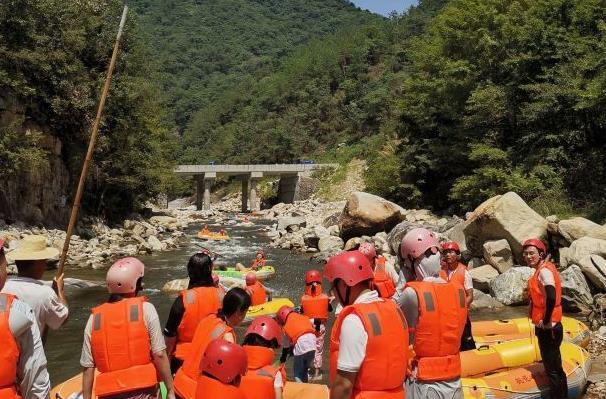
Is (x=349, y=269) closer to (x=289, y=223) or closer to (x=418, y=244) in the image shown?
(x=418, y=244)

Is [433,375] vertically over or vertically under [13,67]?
under

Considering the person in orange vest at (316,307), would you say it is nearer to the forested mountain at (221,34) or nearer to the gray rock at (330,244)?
the gray rock at (330,244)

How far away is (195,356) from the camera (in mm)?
4027

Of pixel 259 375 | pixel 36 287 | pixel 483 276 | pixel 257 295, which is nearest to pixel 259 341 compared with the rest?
pixel 259 375

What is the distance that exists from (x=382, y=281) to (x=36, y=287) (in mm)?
4136

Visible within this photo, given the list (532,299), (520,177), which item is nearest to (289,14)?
(520,177)

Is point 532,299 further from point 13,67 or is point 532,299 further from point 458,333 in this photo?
point 13,67

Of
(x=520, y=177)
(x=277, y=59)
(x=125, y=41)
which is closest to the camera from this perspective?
(x=520, y=177)

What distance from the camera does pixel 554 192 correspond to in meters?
19.6

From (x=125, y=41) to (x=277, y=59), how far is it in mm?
90212

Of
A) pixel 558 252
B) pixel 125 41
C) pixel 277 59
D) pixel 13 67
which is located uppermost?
pixel 277 59

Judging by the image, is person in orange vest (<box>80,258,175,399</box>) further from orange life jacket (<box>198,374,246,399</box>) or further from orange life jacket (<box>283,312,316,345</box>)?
orange life jacket (<box>283,312,316,345</box>)

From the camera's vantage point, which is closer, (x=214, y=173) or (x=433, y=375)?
(x=433, y=375)

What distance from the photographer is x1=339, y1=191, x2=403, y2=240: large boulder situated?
22266 millimetres
